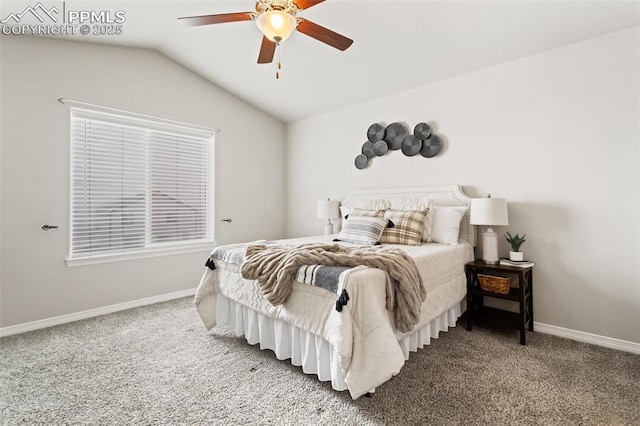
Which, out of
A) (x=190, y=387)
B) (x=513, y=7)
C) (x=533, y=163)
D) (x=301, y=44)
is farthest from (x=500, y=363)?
(x=301, y=44)

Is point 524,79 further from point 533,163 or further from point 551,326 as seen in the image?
point 551,326

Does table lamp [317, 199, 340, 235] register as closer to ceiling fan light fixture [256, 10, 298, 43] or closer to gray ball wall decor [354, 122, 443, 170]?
gray ball wall decor [354, 122, 443, 170]

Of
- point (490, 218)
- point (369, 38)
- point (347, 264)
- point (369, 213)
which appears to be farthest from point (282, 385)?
point (369, 38)

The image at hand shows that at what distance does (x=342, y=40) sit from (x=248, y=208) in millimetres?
2995

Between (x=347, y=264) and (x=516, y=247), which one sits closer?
(x=347, y=264)

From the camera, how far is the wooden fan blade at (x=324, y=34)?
1.93 meters

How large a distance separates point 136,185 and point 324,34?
2.76m

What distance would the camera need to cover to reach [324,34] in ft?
6.59

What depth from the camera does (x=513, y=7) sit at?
7.48 ft

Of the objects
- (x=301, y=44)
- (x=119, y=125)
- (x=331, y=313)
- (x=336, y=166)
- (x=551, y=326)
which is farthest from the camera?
(x=336, y=166)

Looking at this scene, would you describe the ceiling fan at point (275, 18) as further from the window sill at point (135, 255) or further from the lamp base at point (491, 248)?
the window sill at point (135, 255)

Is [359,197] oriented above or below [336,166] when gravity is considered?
below

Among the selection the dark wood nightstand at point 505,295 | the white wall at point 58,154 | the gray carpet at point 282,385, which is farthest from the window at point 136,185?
the dark wood nightstand at point 505,295

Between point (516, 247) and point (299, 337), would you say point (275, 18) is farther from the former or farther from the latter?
point (516, 247)
